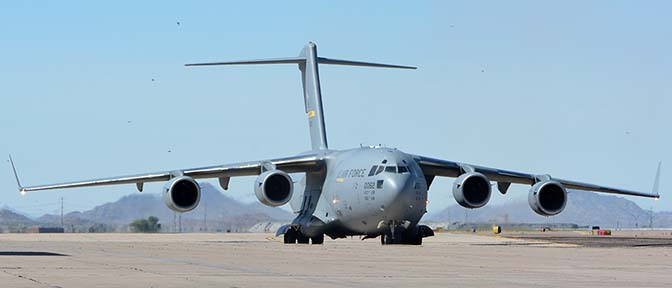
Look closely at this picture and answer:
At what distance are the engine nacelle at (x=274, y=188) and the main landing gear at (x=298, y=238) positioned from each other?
126 inches

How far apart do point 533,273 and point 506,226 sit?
66576 mm

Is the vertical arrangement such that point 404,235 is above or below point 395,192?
below

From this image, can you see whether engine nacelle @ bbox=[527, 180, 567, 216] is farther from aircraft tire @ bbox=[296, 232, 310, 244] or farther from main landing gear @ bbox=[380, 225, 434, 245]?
aircraft tire @ bbox=[296, 232, 310, 244]

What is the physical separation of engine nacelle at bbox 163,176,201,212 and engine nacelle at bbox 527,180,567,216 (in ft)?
31.7

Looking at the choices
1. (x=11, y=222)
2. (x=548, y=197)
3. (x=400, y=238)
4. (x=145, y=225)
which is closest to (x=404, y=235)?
(x=400, y=238)

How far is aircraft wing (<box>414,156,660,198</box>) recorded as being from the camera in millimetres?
39641

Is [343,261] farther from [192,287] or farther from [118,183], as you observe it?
[118,183]

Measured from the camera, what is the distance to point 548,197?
3838 cm

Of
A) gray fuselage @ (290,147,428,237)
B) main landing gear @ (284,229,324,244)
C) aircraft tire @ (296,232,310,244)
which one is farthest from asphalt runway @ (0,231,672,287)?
aircraft tire @ (296,232,310,244)

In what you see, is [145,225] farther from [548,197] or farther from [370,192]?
[548,197]

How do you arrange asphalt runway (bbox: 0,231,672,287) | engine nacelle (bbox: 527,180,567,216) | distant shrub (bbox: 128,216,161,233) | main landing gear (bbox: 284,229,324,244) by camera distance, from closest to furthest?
asphalt runway (bbox: 0,231,672,287), engine nacelle (bbox: 527,180,567,216), main landing gear (bbox: 284,229,324,244), distant shrub (bbox: 128,216,161,233)

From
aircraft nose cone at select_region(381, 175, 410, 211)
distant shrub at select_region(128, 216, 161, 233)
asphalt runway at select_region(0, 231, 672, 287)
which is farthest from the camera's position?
distant shrub at select_region(128, 216, 161, 233)

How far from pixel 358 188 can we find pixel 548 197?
5593 millimetres

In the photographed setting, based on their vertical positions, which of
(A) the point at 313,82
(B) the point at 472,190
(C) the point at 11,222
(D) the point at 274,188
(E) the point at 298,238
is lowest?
(E) the point at 298,238
